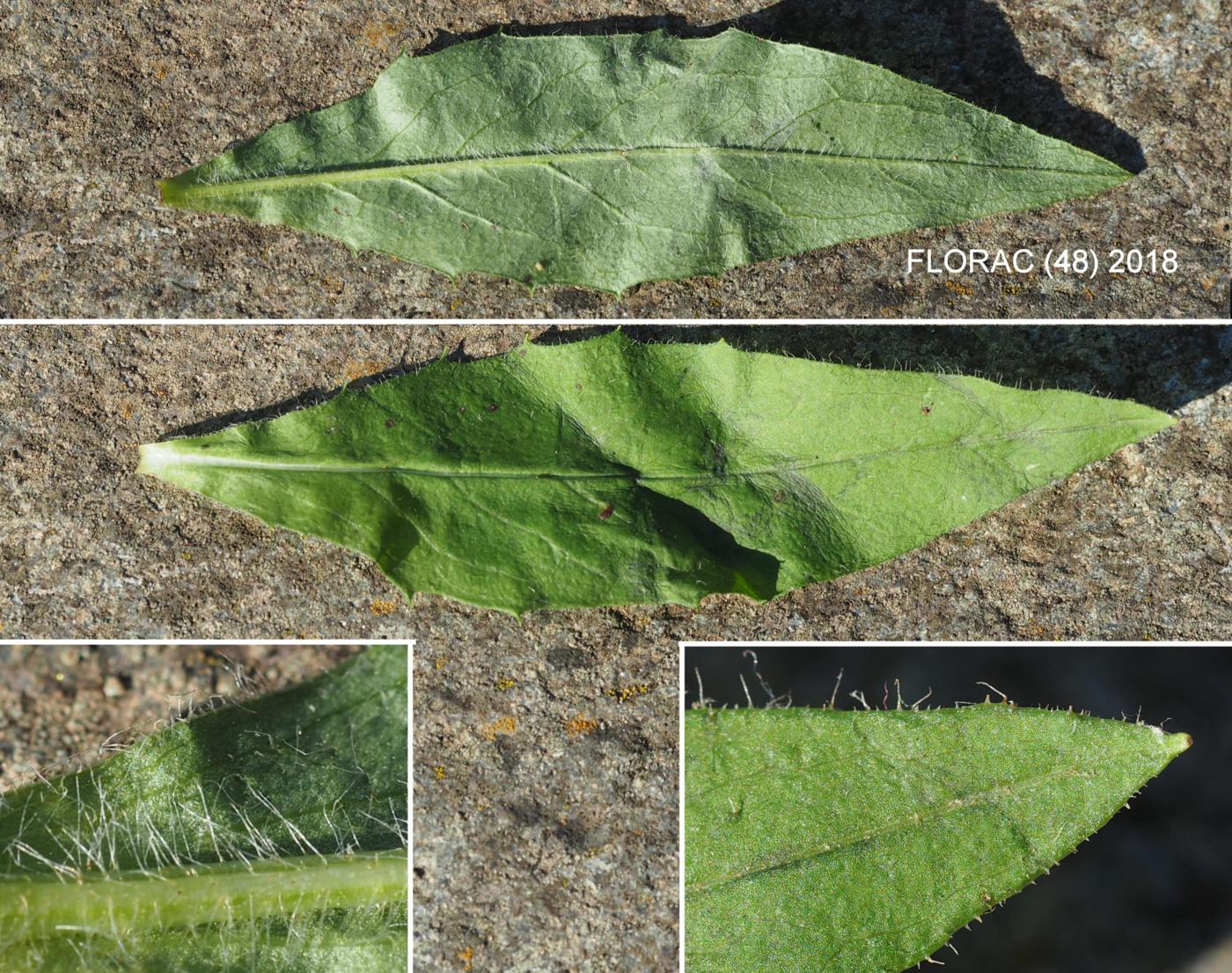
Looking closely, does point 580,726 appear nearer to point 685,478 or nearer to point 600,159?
point 685,478

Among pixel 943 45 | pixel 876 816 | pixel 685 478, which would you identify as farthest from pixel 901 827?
pixel 943 45

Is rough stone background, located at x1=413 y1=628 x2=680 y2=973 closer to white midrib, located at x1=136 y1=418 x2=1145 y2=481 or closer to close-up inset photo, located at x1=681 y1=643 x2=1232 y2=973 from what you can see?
close-up inset photo, located at x1=681 y1=643 x2=1232 y2=973

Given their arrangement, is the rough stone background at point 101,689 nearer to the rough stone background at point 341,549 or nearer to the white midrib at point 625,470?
the rough stone background at point 341,549

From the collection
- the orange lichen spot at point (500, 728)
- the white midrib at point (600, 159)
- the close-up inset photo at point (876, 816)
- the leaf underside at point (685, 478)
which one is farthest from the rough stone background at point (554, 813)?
the white midrib at point (600, 159)

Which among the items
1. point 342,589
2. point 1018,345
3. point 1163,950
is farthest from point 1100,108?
point 1163,950

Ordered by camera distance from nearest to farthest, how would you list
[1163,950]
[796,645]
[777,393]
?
[777,393], [796,645], [1163,950]

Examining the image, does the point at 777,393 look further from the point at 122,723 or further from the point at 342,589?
the point at 122,723
